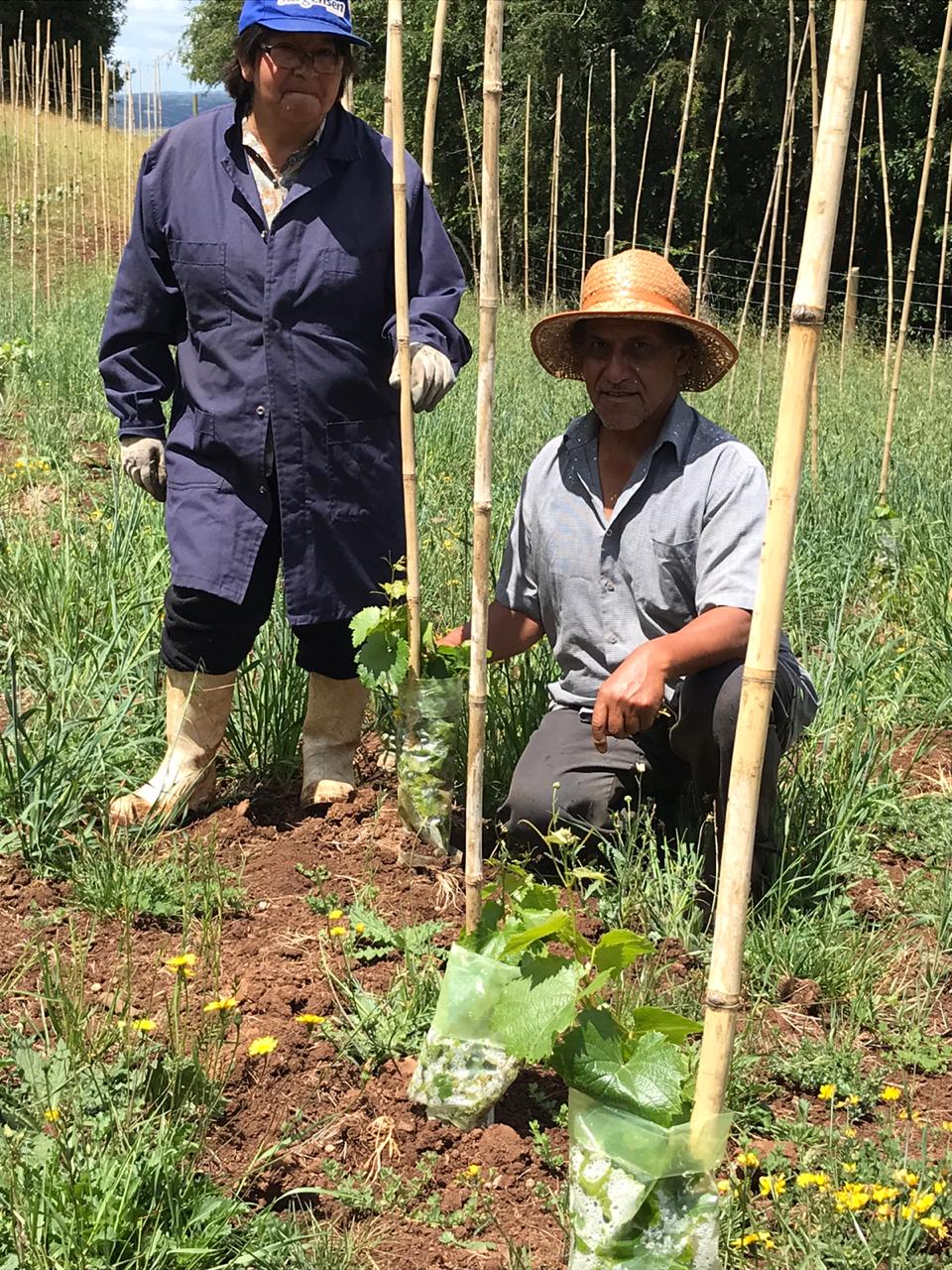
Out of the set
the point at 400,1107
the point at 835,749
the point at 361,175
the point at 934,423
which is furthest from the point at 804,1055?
the point at 934,423

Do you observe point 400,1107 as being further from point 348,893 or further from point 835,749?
point 835,749

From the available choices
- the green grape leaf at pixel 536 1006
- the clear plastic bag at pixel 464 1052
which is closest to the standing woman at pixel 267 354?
the clear plastic bag at pixel 464 1052

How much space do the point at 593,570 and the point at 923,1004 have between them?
1060mm

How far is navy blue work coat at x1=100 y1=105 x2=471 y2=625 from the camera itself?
2779mm

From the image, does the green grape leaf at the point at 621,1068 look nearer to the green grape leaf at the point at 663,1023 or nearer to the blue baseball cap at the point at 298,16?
the green grape leaf at the point at 663,1023

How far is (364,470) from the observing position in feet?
9.57

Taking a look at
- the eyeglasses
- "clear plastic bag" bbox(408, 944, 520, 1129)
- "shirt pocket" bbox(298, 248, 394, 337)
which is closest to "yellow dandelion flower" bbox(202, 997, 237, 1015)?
"clear plastic bag" bbox(408, 944, 520, 1129)

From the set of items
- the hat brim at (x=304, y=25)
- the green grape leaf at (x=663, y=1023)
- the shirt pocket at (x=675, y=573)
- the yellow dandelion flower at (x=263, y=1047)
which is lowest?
the yellow dandelion flower at (x=263, y=1047)

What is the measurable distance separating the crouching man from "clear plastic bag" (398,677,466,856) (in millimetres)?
166

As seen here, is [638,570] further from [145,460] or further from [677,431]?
[145,460]

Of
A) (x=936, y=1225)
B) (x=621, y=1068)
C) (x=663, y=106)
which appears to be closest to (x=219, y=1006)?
(x=621, y=1068)

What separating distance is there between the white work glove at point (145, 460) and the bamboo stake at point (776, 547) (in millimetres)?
1963

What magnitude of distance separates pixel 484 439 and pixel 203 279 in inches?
51.0

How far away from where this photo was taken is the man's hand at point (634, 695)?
2.34 m
